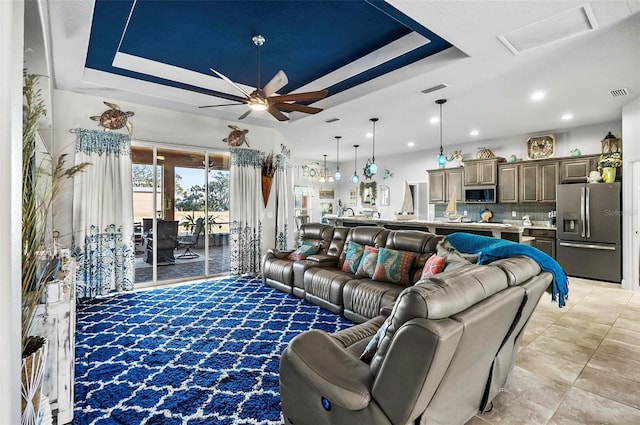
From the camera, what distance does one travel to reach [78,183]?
4.48 m

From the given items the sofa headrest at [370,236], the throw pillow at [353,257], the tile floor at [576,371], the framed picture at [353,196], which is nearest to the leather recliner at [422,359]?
the tile floor at [576,371]

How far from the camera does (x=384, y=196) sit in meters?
10.3

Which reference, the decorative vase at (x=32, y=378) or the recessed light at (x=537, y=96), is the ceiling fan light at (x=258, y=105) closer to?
the decorative vase at (x=32, y=378)

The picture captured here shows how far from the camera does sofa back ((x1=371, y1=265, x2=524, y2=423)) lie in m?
1.22

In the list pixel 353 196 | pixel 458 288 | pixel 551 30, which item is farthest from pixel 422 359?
pixel 353 196

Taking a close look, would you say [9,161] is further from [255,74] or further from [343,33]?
[255,74]

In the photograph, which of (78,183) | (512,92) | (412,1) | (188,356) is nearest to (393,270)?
(188,356)

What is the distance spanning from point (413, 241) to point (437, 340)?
270 centimetres

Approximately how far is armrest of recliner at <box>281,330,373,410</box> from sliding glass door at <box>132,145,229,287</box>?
445 cm

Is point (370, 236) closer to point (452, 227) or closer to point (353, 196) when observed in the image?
point (452, 227)

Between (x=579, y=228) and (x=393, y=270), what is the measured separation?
456 centimetres

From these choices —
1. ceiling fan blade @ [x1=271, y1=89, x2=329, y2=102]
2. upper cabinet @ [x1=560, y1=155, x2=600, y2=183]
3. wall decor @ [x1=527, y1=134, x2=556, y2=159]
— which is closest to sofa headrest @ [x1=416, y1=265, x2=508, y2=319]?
ceiling fan blade @ [x1=271, y1=89, x2=329, y2=102]

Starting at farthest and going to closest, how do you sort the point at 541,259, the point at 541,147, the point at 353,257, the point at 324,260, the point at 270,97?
the point at 541,147, the point at 324,260, the point at 353,257, the point at 270,97, the point at 541,259

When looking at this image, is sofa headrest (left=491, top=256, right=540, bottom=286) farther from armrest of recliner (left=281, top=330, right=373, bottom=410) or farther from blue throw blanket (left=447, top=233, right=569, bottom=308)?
armrest of recliner (left=281, top=330, right=373, bottom=410)
